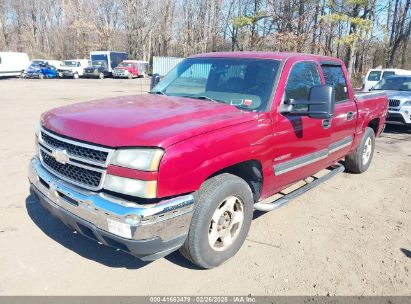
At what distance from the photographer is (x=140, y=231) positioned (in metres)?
2.60

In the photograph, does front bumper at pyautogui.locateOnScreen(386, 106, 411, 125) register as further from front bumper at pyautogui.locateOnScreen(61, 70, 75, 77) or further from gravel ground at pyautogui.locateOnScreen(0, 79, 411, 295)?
front bumper at pyautogui.locateOnScreen(61, 70, 75, 77)

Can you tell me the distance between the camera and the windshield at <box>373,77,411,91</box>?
11.4 metres

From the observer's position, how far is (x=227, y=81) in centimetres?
405

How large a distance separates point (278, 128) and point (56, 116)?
209 cm

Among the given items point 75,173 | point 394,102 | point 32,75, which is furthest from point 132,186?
point 32,75

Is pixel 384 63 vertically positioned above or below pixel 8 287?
above

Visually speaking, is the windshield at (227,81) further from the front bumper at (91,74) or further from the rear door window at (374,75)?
the front bumper at (91,74)

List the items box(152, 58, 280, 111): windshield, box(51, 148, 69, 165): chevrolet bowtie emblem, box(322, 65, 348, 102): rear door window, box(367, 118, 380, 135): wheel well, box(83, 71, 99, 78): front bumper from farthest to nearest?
1. box(83, 71, 99, 78): front bumper
2. box(367, 118, 380, 135): wheel well
3. box(322, 65, 348, 102): rear door window
4. box(152, 58, 280, 111): windshield
5. box(51, 148, 69, 165): chevrolet bowtie emblem

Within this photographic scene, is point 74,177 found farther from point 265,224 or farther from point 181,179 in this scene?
point 265,224

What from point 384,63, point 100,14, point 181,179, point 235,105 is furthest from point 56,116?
point 100,14

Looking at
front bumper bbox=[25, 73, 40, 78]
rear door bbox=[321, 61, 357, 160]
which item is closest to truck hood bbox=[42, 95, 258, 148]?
rear door bbox=[321, 61, 357, 160]

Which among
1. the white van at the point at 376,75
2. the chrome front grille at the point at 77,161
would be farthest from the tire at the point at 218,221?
the white van at the point at 376,75

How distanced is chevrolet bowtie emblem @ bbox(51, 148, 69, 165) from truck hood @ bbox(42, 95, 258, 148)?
0.48ft

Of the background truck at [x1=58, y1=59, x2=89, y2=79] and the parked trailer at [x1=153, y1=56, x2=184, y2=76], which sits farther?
the background truck at [x1=58, y1=59, x2=89, y2=79]
